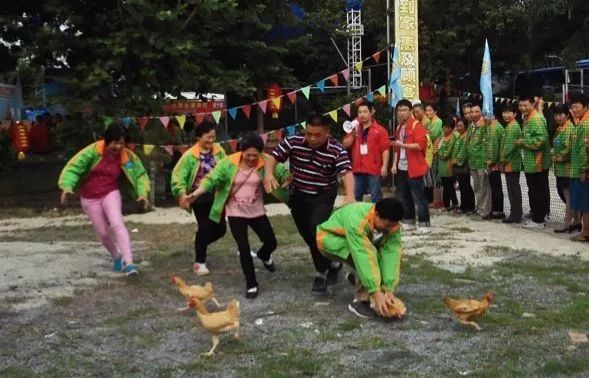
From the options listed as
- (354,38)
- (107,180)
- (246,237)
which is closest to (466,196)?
(246,237)

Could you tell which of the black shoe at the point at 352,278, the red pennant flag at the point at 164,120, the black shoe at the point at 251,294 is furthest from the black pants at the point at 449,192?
the black shoe at the point at 251,294

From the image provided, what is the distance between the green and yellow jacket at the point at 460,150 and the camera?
11.3 m

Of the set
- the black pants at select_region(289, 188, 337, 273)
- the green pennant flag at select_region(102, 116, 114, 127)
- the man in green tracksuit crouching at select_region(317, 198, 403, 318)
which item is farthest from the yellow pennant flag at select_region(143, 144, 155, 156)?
the man in green tracksuit crouching at select_region(317, 198, 403, 318)

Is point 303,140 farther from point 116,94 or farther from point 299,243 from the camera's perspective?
point 116,94

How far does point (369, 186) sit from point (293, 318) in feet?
13.0

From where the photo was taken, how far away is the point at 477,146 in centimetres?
1104

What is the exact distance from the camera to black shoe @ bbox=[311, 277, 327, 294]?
6.30 metres

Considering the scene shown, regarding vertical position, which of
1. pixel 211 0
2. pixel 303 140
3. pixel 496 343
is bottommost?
pixel 496 343

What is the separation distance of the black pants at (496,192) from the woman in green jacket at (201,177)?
16.5ft

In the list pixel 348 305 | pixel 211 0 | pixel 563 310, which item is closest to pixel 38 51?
pixel 211 0

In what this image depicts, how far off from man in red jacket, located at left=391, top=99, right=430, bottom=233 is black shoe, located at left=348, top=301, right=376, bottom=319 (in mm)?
4007

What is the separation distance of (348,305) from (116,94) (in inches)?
361

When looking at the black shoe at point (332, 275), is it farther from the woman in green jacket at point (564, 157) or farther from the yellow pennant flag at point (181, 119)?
the yellow pennant flag at point (181, 119)

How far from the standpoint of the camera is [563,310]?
224 inches
